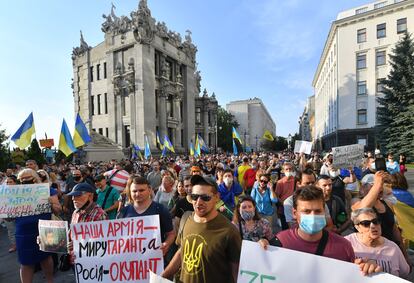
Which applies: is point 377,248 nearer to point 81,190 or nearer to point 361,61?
point 81,190

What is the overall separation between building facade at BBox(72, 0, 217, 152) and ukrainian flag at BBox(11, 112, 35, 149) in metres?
21.7

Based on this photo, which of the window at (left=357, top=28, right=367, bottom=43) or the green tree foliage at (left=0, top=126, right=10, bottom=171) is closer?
the green tree foliage at (left=0, top=126, right=10, bottom=171)

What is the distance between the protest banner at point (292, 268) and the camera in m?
1.83

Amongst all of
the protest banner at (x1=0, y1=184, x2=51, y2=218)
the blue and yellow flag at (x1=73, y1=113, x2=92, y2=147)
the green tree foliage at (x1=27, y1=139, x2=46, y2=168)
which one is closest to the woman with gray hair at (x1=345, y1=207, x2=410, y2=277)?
the protest banner at (x1=0, y1=184, x2=51, y2=218)

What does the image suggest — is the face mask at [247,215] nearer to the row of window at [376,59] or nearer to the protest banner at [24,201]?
the protest banner at [24,201]

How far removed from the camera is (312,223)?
2045 mm

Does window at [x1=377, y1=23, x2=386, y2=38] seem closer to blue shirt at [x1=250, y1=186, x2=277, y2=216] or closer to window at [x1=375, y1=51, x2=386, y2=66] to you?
window at [x1=375, y1=51, x2=386, y2=66]

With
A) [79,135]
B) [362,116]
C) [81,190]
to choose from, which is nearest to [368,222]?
[81,190]

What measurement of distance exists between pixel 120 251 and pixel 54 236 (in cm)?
118

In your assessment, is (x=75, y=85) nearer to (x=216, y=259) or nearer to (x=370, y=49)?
(x=370, y=49)

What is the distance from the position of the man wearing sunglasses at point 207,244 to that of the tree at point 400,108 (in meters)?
25.7

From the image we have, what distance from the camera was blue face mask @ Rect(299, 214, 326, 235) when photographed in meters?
2.02

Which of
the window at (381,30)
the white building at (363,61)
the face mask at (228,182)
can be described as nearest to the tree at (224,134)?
the white building at (363,61)

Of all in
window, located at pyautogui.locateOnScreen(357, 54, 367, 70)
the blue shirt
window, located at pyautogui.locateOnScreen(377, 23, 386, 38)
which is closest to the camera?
the blue shirt
